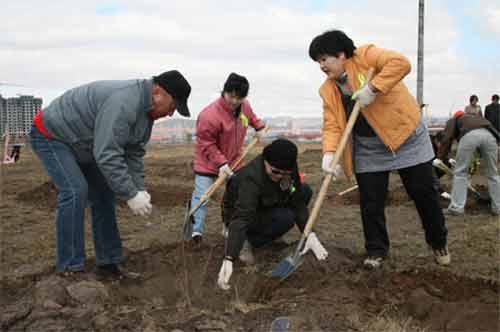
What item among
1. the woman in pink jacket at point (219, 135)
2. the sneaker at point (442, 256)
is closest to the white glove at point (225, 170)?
the woman in pink jacket at point (219, 135)

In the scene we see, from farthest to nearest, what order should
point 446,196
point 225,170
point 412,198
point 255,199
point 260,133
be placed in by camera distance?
point 446,196
point 260,133
point 225,170
point 412,198
point 255,199

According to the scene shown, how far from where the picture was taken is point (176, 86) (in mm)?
3502

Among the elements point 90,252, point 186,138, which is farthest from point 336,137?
point 186,138

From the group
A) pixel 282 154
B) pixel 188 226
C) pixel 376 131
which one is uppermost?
pixel 376 131

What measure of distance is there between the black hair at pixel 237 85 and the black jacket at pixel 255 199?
826mm

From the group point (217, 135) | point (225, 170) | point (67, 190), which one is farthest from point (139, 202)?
point (217, 135)

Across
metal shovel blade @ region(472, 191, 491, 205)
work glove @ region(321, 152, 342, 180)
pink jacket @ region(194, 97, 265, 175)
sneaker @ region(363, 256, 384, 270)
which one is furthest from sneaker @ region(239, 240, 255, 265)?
metal shovel blade @ region(472, 191, 491, 205)

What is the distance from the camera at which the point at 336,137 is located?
4117 millimetres

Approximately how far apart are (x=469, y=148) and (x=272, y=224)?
10.6ft

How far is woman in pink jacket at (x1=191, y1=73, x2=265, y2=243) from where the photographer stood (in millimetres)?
4820

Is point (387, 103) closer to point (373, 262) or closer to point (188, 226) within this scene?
point (373, 262)

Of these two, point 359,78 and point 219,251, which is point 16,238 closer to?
point 219,251

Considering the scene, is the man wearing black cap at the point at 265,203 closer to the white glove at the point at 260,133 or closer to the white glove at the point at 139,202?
the white glove at the point at 139,202

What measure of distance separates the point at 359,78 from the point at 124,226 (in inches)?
144
